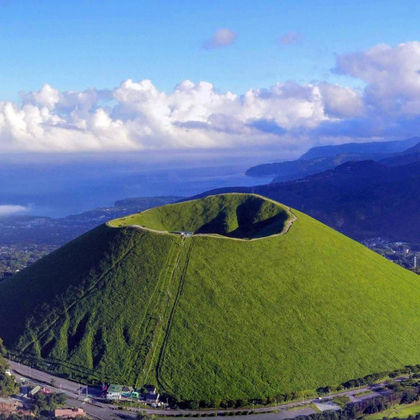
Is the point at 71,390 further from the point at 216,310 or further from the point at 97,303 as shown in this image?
the point at 216,310

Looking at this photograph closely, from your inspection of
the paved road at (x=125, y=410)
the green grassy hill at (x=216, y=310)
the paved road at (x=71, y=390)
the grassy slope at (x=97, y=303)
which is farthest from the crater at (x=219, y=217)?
the paved road at (x=125, y=410)

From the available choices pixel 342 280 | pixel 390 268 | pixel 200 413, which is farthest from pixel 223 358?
pixel 390 268

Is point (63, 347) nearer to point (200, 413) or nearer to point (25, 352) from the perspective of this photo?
point (25, 352)

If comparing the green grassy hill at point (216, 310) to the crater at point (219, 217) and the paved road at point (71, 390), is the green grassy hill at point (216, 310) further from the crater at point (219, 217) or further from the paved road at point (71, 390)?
the paved road at point (71, 390)

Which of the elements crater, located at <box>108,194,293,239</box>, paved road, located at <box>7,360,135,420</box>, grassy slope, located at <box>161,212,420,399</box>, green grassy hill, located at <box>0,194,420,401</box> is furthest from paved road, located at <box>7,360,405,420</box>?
crater, located at <box>108,194,293,239</box>

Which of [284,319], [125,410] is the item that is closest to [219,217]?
[284,319]

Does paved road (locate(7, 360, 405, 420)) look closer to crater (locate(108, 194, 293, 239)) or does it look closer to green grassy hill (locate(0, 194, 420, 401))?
green grassy hill (locate(0, 194, 420, 401))
